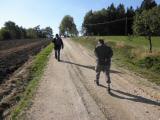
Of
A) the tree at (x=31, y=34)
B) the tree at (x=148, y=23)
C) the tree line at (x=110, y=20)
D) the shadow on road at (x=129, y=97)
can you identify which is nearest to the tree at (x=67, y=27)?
the tree at (x=31, y=34)

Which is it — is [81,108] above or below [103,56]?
below

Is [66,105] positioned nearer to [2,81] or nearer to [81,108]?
[81,108]

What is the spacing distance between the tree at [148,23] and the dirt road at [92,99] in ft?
53.2

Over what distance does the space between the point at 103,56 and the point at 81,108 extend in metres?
3.93

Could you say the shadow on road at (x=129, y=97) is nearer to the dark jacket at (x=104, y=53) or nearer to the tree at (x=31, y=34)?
the dark jacket at (x=104, y=53)

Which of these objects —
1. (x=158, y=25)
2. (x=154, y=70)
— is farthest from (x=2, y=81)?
(x=158, y=25)

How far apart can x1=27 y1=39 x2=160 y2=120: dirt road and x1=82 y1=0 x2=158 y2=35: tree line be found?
3974 inches

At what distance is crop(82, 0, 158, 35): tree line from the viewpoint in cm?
12138

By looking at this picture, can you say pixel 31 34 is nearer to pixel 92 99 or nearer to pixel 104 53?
pixel 104 53

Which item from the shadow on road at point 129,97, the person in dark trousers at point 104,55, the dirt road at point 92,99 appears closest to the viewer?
the dirt road at point 92,99

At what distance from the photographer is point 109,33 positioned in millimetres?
123812

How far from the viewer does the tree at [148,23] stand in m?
33.1

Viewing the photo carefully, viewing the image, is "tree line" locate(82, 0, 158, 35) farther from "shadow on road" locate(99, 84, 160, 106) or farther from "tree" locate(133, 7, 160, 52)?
"shadow on road" locate(99, 84, 160, 106)

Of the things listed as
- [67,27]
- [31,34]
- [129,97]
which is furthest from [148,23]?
[31,34]
